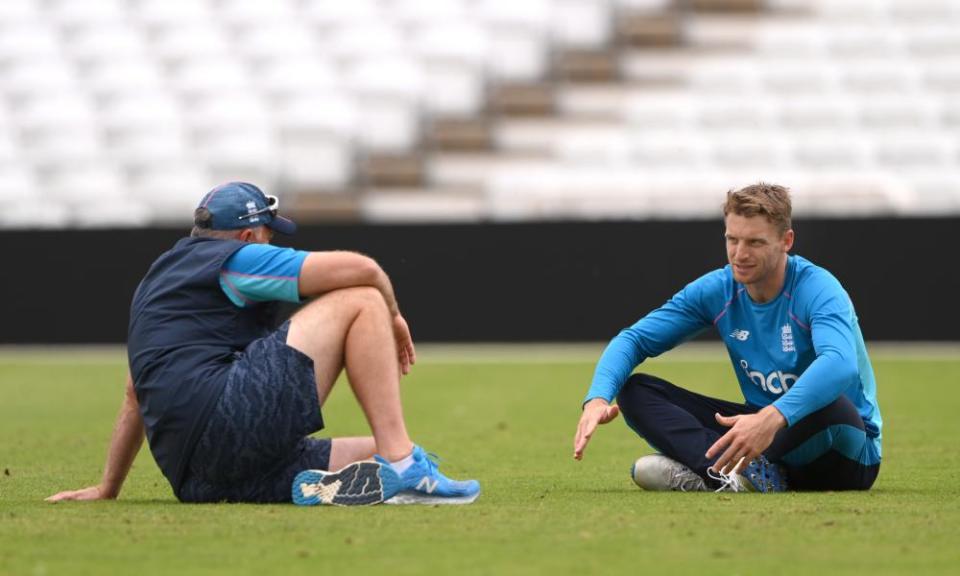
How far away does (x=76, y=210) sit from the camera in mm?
18281

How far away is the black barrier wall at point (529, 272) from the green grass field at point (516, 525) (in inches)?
294

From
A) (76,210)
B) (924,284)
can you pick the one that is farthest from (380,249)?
(924,284)

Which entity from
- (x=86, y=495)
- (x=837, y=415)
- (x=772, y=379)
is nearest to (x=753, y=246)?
(x=772, y=379)

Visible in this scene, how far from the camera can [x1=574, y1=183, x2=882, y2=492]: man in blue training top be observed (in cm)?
550

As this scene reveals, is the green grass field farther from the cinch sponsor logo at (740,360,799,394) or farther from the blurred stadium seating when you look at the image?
the blurred stadium seating

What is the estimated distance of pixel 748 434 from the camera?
5.18 meters

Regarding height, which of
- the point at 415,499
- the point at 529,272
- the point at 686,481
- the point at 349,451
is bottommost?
the point at 529,272

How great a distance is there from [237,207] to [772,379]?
2035 millimetres

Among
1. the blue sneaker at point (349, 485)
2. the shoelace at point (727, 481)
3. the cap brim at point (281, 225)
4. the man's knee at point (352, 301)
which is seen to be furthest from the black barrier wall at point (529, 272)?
the man's knee at point (352, 301)

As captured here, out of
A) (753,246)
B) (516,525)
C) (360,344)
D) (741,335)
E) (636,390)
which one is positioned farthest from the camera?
(636,390)

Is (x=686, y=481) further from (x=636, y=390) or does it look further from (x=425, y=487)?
(x=425, y=487)

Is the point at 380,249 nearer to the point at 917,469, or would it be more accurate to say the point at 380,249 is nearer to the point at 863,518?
the point at 917,469

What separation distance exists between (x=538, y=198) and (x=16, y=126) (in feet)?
26.3

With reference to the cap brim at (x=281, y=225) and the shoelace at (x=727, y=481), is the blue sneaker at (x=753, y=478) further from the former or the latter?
the cap brim at (x=281, y=225)
